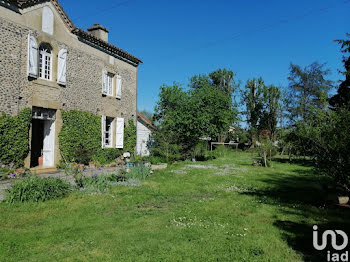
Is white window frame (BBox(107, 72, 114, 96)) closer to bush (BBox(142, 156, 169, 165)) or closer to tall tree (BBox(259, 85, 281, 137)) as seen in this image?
bush (BBox(142, 156, 169, 165))

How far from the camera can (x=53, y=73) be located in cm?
1296

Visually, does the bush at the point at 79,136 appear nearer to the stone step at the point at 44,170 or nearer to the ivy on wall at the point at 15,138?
the stone step at the point at 44,170

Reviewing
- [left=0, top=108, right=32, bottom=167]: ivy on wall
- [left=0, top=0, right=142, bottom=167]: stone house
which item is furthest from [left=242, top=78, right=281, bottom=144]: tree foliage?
[left=0, top=108, right=32, bottom=167]: ivy on wall

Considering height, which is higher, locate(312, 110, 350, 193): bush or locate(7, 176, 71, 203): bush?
locate(312, 110, 350, 193): bush

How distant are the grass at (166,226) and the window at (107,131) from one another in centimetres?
826

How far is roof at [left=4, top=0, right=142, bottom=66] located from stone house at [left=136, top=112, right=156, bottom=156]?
15.2ft

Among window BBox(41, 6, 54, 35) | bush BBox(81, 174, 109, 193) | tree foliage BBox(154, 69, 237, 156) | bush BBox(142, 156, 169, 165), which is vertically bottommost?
bush BBox(81, 174, 109, 193)

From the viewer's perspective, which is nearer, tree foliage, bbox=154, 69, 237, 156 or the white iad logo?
the white iad logo

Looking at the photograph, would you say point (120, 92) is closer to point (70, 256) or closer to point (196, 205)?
point (196, 205)

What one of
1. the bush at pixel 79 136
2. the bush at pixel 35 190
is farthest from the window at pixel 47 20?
the bush at pixel 35 190

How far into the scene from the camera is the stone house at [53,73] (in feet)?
35.9

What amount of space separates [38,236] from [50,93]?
9487mm

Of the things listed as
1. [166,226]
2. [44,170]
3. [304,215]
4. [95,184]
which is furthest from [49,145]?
[304,215]

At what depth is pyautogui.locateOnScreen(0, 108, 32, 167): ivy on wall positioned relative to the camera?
1037 centimetres
